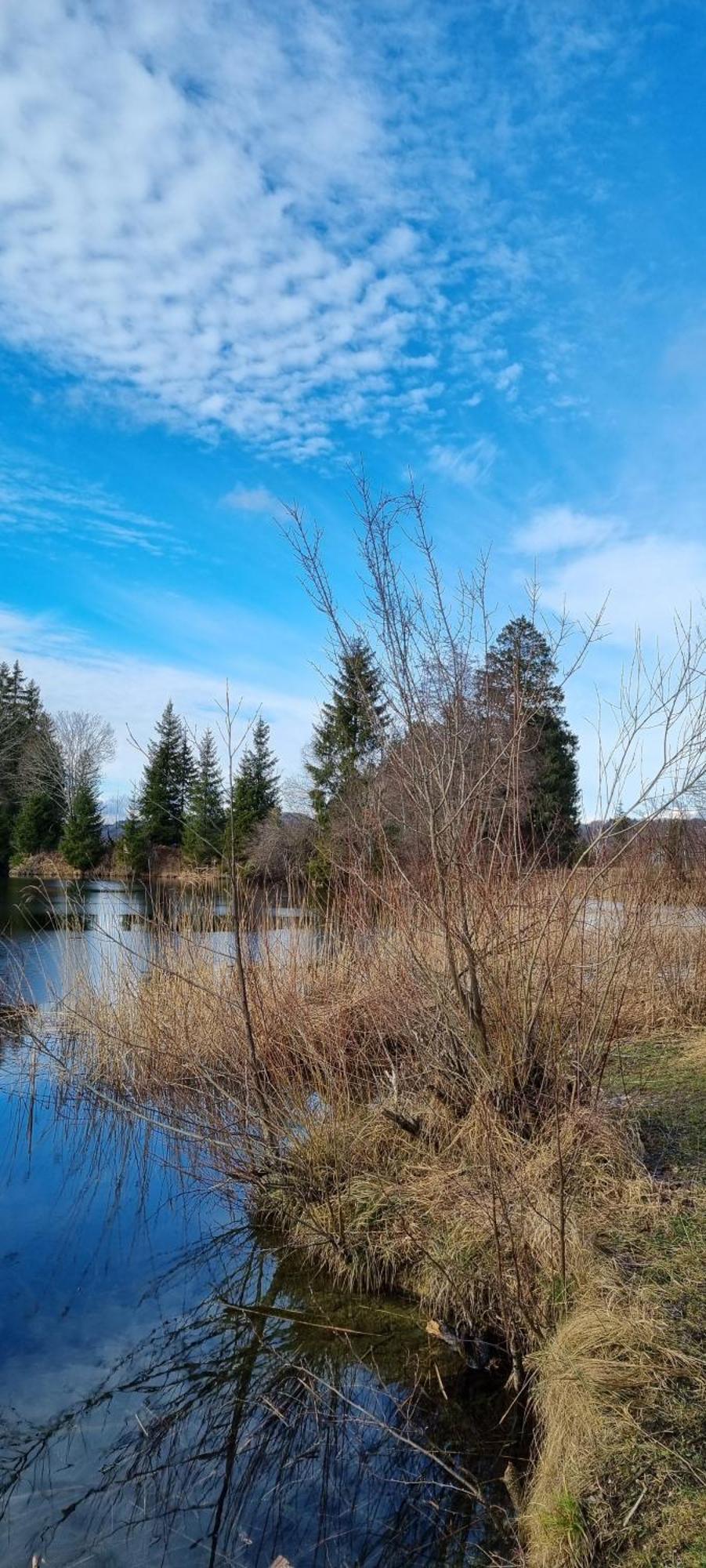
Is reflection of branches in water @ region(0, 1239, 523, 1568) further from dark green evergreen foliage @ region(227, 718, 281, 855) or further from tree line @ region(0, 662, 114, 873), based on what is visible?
tree line @ region(0, 662, 114, 873)

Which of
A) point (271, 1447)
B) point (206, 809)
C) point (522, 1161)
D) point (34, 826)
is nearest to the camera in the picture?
point (271, 1447)

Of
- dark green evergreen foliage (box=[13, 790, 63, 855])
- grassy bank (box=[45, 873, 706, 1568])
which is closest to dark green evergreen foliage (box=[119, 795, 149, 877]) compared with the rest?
dark green evergreen foliage (box=[13, 790, 63, 855])

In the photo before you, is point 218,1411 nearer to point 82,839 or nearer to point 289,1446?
point 289,1446

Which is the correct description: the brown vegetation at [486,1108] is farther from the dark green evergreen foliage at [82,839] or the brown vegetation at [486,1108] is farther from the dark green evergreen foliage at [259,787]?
the dark green evergreen foliage at [82,839]

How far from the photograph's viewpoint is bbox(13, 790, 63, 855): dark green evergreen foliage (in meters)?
30.7

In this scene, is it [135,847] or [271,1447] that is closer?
[271,1447]

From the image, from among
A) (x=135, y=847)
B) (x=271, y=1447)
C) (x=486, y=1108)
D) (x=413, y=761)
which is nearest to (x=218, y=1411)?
(x=271, y=1447)

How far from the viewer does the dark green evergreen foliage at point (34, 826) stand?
30688 mm

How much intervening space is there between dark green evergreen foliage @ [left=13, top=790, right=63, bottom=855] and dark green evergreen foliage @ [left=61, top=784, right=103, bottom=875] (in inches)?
85.3

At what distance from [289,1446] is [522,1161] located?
1.36 metres

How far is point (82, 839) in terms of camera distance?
2864 cm

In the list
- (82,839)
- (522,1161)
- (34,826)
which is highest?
(34,826)

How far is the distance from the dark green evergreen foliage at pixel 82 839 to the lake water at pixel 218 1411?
24355 millimetres

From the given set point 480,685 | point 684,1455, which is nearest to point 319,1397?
point 684,1455
